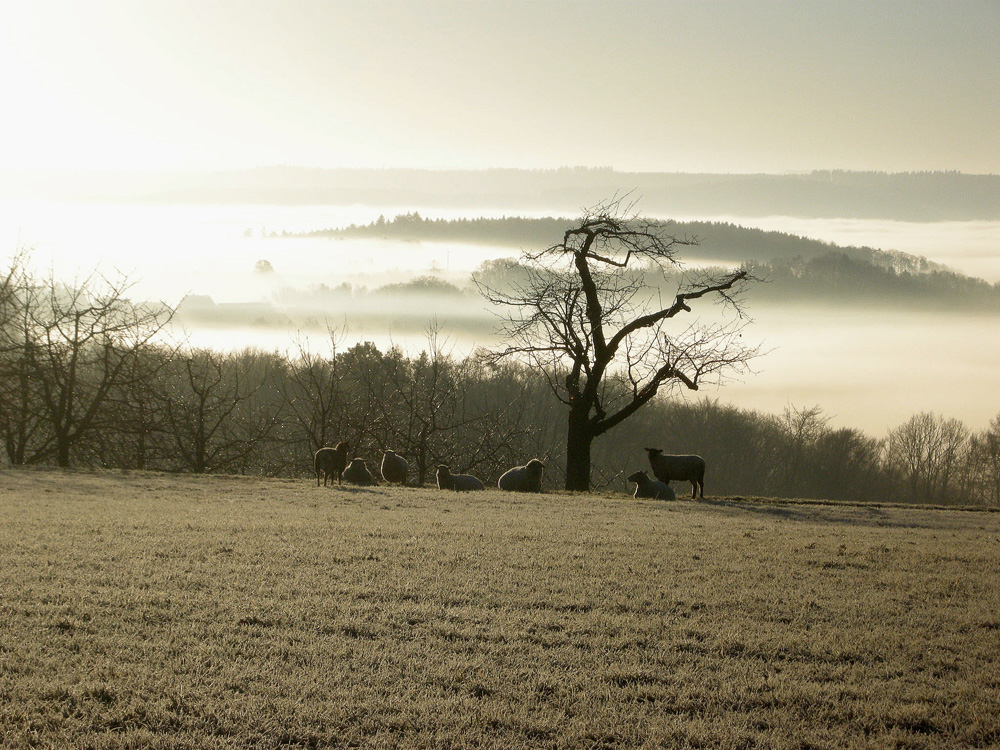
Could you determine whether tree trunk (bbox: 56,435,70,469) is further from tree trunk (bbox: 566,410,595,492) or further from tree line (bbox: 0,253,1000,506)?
tree trunk (bbox: 566,410,595,492)

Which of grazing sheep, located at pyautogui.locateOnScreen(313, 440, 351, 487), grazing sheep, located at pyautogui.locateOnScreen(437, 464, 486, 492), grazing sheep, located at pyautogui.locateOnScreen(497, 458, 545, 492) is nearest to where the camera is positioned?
grazing sheep, located at pyautogui.locateOnScreen(313, 440, 351, 487)

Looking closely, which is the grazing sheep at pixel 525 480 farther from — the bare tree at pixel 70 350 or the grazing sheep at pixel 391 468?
the bare tree at pixel 70 350

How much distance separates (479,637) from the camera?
8.13m

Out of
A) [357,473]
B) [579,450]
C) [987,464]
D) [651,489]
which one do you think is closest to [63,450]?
[357,473]

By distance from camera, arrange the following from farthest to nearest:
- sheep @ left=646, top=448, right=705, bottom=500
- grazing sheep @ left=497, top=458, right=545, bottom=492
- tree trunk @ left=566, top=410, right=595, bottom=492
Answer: tree trunk @ left=566, top=410, right=595, bottom=492 → grazing sheep @ left=497, top=458, right=545, bottom=492 → sheep @ left=646, top=448, right=705, bottom=500

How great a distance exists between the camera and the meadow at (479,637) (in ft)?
20.2

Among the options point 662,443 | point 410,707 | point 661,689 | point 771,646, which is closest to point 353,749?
point 410,707

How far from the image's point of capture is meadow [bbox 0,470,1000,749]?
616cm

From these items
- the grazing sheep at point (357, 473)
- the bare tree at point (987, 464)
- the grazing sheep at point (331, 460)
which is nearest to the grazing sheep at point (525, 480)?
the grazing sheep at point (357, 473)

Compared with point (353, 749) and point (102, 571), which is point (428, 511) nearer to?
point (102, 571)

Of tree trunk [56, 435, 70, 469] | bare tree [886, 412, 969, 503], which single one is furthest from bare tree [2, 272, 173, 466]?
bare tree [886, 412, 969, 503]

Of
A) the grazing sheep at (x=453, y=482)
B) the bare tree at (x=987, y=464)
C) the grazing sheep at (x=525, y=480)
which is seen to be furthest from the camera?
the bare tree at (x=987, y=464)

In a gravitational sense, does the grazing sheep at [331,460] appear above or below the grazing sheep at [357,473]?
above

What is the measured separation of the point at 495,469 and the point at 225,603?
32.7 m
